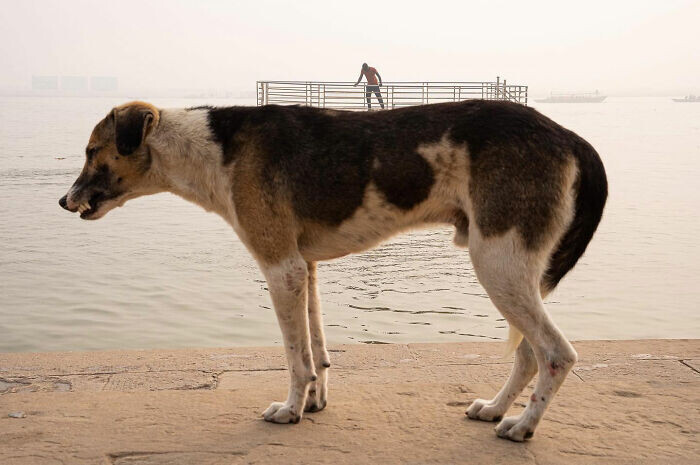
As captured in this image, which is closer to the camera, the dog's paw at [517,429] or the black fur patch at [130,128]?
the dog's paw at [517,429]

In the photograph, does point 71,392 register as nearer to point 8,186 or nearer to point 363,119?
point 363,119

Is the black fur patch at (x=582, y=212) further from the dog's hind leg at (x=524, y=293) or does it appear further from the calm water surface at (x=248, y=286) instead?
the calm water surface at (x=248, y=286)

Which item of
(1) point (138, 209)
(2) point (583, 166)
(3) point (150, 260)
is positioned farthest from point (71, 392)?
(1) point (138, 209)

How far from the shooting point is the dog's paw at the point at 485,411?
4887mm

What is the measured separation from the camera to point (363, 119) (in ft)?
15.9

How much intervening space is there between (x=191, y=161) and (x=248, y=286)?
7.17 metres

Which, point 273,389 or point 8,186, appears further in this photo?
point 8,186

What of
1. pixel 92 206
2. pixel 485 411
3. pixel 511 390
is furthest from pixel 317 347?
pixel 92 206

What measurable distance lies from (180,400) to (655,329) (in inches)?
259

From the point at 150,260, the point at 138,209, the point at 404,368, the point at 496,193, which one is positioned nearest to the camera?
the point at 496,193

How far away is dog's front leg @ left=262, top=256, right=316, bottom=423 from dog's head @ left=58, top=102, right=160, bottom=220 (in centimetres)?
99

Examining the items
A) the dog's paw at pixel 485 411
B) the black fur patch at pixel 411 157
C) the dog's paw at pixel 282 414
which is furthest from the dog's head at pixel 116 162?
the dog's paw at pixel 485 411

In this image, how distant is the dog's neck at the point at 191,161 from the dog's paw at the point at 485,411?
1.67 m

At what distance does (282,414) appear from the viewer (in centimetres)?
489
